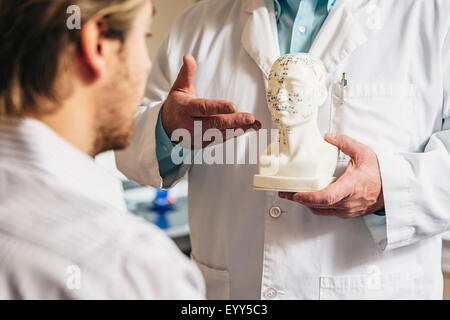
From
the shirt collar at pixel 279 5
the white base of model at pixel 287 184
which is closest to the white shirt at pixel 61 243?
the white base of model at pixel 287 184

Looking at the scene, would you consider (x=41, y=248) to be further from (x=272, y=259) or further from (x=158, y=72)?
(x=158, y=72)

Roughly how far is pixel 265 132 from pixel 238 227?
139 millimetres

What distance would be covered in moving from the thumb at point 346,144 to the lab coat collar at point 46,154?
1.05 ft

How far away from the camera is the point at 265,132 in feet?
2.28

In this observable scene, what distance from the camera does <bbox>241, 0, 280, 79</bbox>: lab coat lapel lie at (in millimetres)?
690

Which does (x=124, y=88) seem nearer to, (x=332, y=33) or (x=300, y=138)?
(x=300, y=138)

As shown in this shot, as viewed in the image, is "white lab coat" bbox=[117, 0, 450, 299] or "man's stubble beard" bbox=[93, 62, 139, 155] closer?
"man's stubble beard" bbox=[93, 62, 139, 155]

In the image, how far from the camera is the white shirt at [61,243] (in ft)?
1.23

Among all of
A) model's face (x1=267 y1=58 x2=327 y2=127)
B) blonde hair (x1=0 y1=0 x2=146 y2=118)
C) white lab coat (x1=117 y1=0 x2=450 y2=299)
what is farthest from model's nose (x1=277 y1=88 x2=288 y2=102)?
blonde hair (x1=0 y1=0 x2=146 y2=118)

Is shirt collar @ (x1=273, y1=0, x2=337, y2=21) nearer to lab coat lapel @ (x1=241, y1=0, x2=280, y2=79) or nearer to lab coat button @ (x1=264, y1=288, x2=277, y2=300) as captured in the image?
lab coat lapel @ (x1=241, y1=0, x2=280, y2=79)

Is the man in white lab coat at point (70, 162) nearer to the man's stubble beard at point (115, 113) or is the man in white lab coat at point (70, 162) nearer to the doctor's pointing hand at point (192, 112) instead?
the man's stubble beard at point (115, 113)

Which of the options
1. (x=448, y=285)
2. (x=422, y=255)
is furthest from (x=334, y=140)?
(x=448, y=285)

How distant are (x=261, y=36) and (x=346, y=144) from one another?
0.21 meters

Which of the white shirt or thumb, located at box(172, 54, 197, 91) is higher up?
thumb, located at box(172, 54, 197, 91)
